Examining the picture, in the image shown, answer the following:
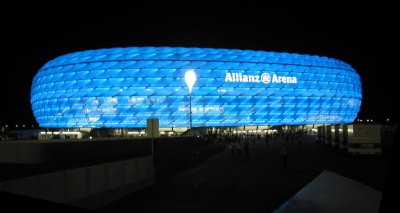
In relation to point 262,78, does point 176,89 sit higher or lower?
lower

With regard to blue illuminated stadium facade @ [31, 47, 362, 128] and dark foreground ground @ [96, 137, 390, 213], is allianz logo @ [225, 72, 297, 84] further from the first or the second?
dark foreground ground @ [96, 137, 390, 213]

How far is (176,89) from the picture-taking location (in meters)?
90.6

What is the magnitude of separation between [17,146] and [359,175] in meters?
14.5

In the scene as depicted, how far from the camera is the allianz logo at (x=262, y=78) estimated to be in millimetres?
94125

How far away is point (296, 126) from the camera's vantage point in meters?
107

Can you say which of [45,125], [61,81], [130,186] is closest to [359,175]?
[130,186]

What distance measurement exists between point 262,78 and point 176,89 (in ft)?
59.5

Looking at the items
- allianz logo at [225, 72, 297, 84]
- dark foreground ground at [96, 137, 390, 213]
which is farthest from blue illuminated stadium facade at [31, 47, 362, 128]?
dark foreground ground at [96, 137, 390, 213]

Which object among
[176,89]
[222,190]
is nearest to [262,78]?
[176,89]

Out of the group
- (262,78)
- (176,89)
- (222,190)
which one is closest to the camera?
(222,190)

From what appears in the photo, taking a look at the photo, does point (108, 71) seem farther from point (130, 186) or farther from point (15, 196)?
point (15, 196)

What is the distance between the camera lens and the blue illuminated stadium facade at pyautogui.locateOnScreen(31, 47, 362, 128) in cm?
9044

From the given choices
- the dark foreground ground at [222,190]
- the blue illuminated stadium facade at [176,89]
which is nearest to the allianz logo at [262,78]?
the blue illuminated stadium facade at [176,89]

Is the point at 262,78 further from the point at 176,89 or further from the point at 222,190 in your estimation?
the point at 222,190
